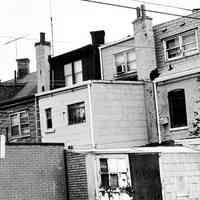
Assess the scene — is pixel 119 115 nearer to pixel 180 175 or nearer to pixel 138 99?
pixel 138 99

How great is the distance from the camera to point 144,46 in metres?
32.8

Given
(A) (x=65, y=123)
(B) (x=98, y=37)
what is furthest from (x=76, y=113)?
(B) (x=98, y=37)

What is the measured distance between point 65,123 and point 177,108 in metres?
6.61

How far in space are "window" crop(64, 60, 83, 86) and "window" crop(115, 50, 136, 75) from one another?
9.10 feet

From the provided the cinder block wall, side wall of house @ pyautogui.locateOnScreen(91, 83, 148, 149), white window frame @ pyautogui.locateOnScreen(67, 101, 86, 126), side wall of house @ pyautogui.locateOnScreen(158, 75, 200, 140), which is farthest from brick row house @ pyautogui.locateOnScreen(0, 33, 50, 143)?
the cinder block wall

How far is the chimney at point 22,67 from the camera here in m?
50.0

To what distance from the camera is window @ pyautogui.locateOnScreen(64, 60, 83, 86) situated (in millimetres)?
37125

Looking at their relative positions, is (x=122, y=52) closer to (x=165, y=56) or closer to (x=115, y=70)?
(x=115, y=70)

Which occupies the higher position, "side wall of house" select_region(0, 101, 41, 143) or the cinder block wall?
"side wall of house" select_region(0, 101, 41, 143)

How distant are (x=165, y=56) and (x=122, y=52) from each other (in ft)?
12.6

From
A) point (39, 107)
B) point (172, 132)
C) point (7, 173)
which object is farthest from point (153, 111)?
point (7, 173)

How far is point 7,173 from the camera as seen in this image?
2202 centimetres

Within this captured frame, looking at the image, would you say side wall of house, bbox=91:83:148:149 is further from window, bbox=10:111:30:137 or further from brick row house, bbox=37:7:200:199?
window, bbox=10:111:30:137

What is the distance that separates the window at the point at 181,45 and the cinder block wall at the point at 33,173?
11.3 meters
